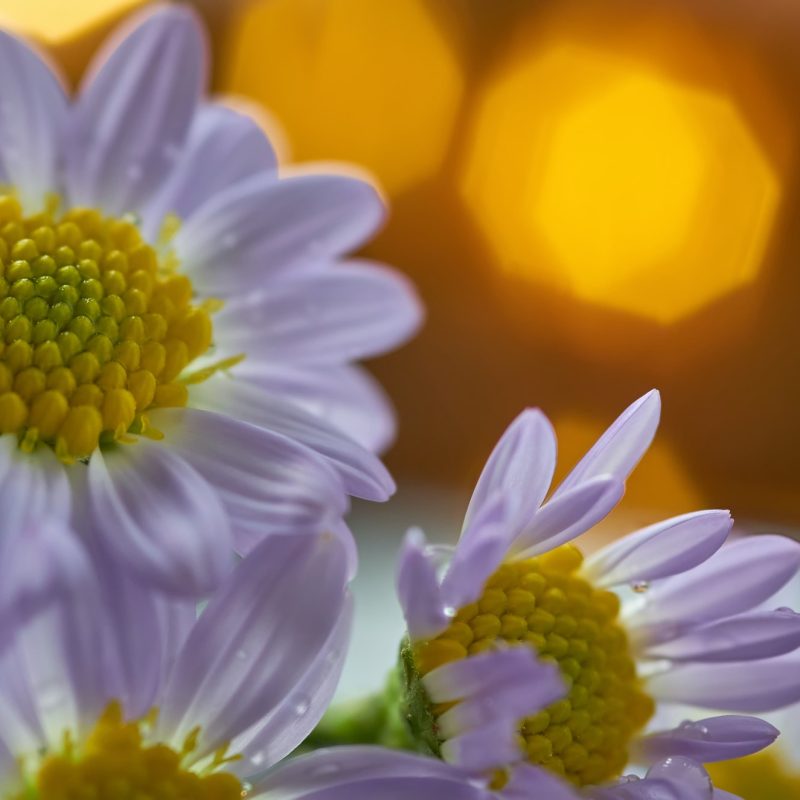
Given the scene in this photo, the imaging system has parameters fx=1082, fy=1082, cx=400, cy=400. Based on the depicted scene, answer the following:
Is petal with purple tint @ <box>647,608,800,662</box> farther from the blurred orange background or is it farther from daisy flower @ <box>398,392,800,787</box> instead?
the blurred orange background

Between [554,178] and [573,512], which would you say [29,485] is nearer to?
[573,512]

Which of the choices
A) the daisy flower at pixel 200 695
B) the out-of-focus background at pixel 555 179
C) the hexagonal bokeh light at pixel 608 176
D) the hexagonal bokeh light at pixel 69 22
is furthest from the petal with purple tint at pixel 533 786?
the hexagonal bokeh light at pixel 69 22

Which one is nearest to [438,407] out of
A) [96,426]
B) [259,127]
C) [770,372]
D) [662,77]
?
[770,372]

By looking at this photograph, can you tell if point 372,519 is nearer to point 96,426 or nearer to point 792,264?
point 96,426

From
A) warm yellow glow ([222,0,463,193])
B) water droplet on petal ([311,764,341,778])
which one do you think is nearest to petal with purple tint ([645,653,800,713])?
water droplet on petal ([311,764,341,778])

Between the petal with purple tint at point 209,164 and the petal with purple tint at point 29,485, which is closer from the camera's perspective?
the petal with purple tint at point 29,485

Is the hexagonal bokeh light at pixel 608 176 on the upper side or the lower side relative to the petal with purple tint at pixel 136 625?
upper

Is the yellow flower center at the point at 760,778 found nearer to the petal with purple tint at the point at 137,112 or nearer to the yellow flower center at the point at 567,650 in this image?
the yellow flower center at the point at 567,650
